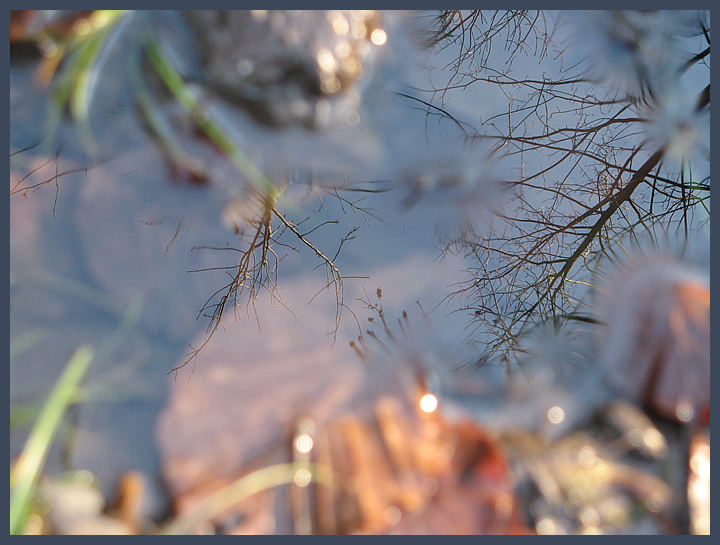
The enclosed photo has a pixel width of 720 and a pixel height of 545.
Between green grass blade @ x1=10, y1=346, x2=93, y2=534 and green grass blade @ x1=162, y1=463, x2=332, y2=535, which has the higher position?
green grass blade @ x1=10, y1=346, x2=93, y2=534

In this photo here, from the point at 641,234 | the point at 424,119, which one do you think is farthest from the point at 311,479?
the point at 641,234

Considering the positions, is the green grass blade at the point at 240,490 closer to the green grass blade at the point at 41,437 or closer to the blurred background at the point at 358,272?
the blurred background at the point at 358,272

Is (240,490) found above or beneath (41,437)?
beneath

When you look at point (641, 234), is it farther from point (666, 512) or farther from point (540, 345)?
point (666, 512)

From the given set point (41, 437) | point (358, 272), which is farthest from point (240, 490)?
point (358, 272)

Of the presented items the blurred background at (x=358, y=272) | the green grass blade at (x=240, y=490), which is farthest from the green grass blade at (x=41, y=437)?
the green grass blade at (x=240, y=490)

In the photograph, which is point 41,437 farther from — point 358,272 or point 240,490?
point 358,272

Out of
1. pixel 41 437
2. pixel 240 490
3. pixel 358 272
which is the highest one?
pixel 358 272

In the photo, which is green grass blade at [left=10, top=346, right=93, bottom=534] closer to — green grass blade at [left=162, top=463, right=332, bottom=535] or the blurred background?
the blurred background

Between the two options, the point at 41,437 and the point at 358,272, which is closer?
the point at 41,437

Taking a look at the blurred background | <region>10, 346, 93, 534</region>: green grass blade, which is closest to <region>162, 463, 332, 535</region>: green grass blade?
the blurred background
